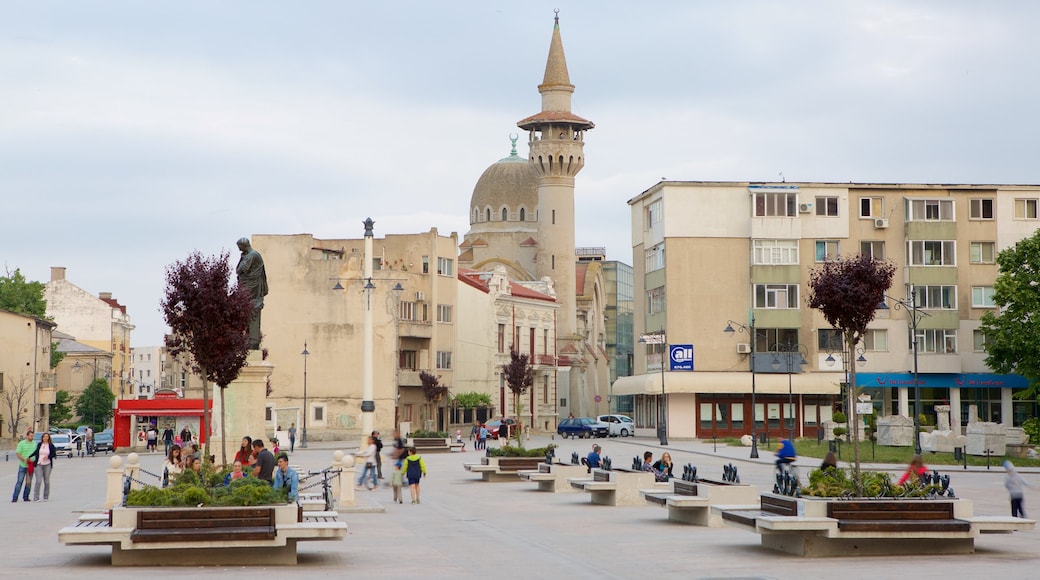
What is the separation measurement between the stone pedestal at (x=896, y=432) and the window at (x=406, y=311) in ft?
111

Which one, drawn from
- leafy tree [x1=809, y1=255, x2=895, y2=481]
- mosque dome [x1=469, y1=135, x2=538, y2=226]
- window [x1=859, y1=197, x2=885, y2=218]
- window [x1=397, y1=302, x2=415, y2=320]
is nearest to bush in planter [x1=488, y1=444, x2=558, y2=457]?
leafy tree [x1=809, y1=255, x2=895, y2=481]

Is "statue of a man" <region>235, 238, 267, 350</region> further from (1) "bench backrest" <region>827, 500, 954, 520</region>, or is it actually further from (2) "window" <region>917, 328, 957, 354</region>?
(2) "window" <region>917, 328, 957, 354</region>

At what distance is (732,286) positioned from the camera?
240 feet

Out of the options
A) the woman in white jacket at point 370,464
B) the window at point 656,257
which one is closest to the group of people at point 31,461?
the woman in white jacket at point 370,464

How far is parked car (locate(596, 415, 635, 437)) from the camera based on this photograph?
3063 inches

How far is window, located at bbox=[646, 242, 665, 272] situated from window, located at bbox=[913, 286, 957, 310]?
44.3 ft

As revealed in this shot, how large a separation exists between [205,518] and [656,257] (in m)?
60.4

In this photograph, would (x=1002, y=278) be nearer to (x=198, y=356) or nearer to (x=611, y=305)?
(x=198, y=356)

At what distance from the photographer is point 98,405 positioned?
11675 cm

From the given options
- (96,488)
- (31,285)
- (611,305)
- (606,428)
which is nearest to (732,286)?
(606,428)

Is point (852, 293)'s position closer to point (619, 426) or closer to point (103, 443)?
point (103, 443)

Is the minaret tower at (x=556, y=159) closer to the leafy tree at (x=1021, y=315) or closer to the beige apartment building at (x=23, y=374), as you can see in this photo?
the beige apartment building at (x=23, y=374)

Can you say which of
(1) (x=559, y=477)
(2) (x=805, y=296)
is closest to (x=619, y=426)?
(2) (x=805, y=296)

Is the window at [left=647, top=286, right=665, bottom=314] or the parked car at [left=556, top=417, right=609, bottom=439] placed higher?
the window at [left=647, top=286, right=665, bottom=314]
